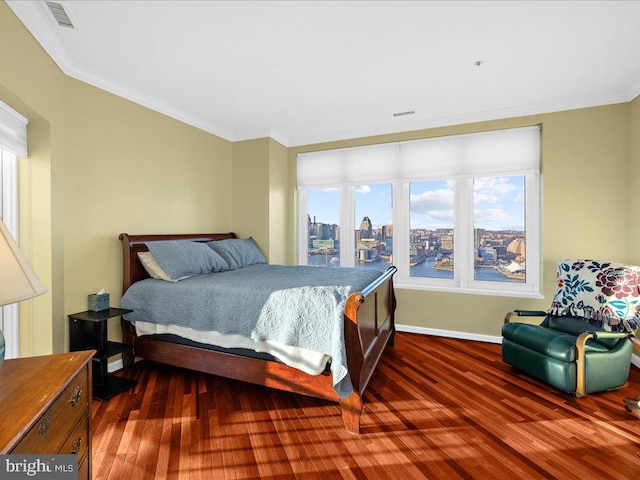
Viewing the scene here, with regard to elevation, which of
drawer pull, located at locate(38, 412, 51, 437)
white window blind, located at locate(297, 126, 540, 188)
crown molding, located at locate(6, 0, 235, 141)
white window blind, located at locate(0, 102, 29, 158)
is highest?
crown molding, located at locate(6, 0, 235, 141)

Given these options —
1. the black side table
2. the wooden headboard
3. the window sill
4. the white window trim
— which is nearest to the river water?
the window sill

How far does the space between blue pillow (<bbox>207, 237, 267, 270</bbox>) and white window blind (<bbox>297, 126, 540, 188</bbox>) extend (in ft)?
4.20

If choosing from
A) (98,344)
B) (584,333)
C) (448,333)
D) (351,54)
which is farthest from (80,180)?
(584,333)

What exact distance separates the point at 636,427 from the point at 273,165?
13.7ft

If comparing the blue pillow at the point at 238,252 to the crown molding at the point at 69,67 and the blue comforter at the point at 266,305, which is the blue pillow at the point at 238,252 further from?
the crown molding at the point at 69,67

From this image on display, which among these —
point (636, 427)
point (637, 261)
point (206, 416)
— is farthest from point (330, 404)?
point (637, 261)

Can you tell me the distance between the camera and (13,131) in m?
2.06

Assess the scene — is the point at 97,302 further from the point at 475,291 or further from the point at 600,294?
the point at 600,294

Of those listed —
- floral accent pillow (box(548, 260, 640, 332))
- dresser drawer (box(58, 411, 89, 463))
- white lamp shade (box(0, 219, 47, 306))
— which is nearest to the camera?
white lamp shade (box(0, 219, 47, 306))

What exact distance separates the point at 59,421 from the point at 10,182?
1956 millimetres

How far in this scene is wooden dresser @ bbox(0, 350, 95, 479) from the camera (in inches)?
33.8

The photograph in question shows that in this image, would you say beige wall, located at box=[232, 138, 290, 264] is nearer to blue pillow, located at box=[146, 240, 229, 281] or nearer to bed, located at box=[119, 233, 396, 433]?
blue pillow, located at box=[146, 240, 229, 281]

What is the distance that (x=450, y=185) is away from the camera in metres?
3.81

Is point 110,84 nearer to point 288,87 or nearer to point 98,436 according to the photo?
point 288,87
